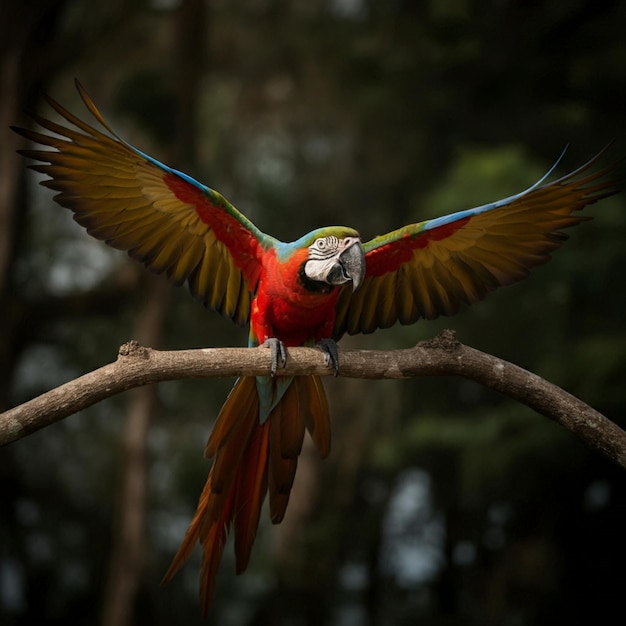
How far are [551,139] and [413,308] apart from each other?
2.69 metres

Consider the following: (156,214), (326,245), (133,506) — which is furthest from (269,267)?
(133,506)

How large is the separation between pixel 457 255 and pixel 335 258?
0.53 m

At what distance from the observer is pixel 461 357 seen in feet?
6.98

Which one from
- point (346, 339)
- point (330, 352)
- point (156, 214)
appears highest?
point (346, 339)

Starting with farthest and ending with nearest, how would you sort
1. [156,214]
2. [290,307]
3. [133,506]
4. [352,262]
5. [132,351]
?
[133,506], [156,214], [290,307], [352,262], [132,351]

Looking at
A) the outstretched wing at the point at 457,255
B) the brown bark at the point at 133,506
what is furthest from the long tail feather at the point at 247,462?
the brown bark at the point at 133,506

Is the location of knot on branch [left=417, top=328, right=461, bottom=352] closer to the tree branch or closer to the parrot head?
the tree branch

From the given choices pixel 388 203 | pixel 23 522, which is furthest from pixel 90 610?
pixel 388 203

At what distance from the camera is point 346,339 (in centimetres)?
531

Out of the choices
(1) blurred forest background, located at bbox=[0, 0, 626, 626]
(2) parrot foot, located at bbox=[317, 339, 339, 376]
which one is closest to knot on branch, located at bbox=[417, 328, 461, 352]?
(2) parrot foot, located at bbox=[317, 339, 339, 376]

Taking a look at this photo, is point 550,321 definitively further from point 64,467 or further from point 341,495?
Result: point 64,467

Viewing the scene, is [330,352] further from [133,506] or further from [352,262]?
[133,506]

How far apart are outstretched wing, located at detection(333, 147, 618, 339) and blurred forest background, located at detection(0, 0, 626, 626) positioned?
5.57 feet

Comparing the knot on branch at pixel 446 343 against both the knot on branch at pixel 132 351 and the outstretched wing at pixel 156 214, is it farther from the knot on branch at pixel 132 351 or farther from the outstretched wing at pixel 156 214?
the knot on branch at pixel 132 351
